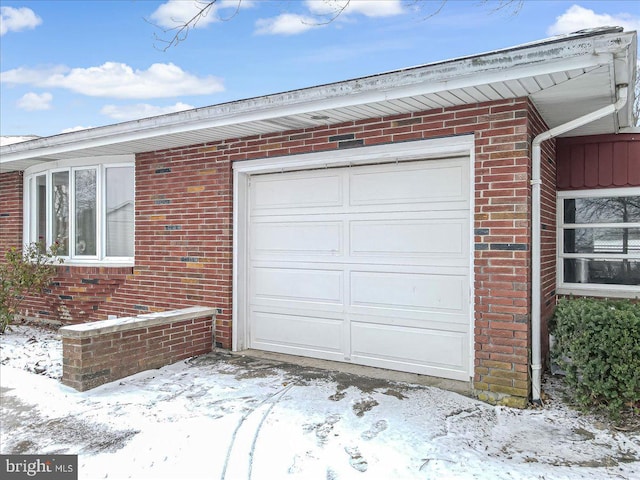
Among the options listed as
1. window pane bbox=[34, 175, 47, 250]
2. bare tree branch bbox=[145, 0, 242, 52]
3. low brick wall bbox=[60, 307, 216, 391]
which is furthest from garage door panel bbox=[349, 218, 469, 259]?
window pane bbox=[34, 175, 47, 250]

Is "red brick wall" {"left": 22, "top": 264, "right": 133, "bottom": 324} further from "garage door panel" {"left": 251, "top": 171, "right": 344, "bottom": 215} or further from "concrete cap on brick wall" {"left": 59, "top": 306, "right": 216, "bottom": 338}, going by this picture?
"garage door panel" {"left": 251, "top": 171, "right": 344, "bottom": 215}

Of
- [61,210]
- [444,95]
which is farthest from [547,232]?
[61,210]

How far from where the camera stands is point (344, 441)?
3355mm

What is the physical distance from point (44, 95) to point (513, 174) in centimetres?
2263

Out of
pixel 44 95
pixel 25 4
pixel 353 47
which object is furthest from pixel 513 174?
pixel 44 95

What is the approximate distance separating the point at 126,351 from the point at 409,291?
9.94 ft

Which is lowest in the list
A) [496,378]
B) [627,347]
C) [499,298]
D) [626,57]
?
[496,378]

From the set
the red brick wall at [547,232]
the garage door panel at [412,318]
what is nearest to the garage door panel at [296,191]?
the garage door panel at [412,318]

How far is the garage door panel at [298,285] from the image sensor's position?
5.40 meters

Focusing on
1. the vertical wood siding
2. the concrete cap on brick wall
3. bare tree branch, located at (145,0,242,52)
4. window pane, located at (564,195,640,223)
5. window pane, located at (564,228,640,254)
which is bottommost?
the concrete cap on brick wall

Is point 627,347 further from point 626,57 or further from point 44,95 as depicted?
point 44,95

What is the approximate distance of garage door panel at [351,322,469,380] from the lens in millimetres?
4641

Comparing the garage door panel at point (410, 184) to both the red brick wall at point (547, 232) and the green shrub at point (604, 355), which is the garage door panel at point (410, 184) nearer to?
the red brick wall at point (547, 232)

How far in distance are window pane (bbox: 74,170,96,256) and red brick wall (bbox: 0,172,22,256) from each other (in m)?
1.89
